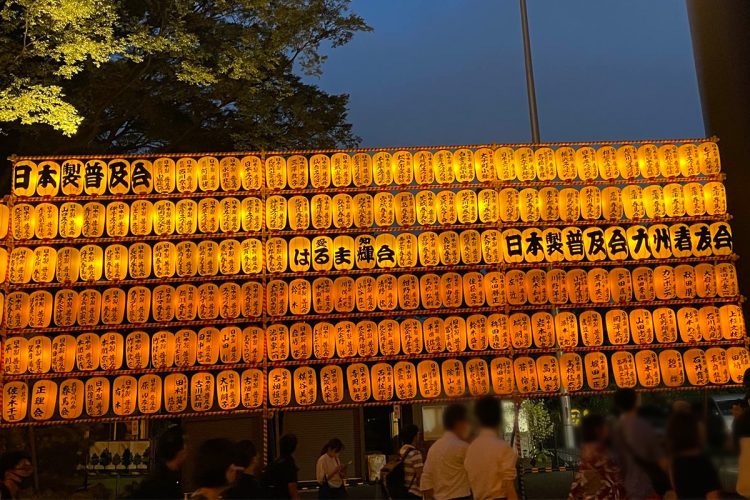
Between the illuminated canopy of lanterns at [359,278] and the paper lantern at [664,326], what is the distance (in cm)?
2

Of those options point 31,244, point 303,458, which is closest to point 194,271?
point 31,244

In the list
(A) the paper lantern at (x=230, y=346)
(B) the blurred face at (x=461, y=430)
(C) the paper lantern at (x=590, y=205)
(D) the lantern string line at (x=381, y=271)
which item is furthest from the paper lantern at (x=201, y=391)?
(C) the paper lantern at (x=590, y=205)

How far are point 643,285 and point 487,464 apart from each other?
6.76 m

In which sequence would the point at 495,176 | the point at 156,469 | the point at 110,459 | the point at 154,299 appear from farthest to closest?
the point at 110,459 → the point at 495,176 → the point at 154,299 → the point at 156,469

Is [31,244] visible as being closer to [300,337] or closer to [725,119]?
[300,337]

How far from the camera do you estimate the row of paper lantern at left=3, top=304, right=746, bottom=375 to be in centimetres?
977

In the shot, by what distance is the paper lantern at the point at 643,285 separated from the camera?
1046cm

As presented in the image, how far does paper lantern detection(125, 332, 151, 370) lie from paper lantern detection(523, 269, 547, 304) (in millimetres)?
5644

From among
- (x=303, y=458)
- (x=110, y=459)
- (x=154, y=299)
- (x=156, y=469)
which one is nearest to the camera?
(x=156, y=469)

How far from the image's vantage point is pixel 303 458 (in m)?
19.2

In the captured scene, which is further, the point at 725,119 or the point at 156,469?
the point at 725,119

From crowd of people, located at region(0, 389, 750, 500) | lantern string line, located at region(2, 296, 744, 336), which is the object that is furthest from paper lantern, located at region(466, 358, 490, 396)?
crowd of people, located at region(0, 389, 750, 500)

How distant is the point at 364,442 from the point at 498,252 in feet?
35.5

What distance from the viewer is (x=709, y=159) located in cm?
1111
